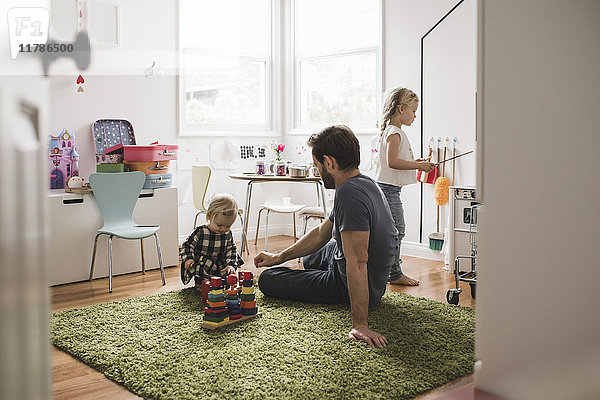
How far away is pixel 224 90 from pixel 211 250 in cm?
247

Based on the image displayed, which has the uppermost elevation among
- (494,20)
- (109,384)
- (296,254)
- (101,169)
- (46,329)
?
(494,20)

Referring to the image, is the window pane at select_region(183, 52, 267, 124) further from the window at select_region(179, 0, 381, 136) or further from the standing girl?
the standing girl

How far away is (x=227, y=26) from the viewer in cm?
543

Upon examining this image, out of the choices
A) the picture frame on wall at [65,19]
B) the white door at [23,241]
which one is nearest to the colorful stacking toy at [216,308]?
the white door at [23,241]

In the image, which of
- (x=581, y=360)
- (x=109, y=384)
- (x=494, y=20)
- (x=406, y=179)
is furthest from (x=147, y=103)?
(x=581, y=360)

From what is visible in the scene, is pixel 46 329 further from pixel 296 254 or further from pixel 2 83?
pixel 296 254

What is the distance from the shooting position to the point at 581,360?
1.27 metres

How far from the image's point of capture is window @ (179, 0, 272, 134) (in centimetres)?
516

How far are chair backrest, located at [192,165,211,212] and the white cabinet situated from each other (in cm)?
32

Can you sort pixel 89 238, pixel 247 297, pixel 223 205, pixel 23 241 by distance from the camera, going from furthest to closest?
pixel 89 238
pixel 223 205
pixel 247 297
pixel 23 241

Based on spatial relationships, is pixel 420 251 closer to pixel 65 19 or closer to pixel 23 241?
pixel 65 19

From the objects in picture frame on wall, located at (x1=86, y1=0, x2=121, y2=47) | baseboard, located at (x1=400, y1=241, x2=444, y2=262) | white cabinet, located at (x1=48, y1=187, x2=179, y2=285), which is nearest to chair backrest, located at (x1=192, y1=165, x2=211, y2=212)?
white cabinet, located at (x1=48, y1=187, x2=179, y2=285)

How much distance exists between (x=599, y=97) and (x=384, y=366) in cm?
138

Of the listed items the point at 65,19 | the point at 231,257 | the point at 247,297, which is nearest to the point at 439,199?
the point at 231,257
